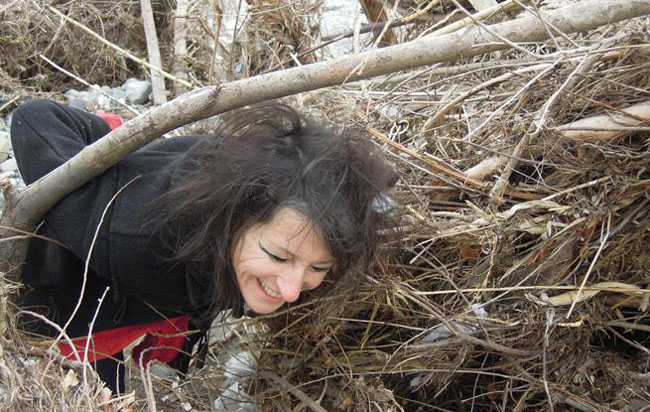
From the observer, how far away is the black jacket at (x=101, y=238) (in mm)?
1638

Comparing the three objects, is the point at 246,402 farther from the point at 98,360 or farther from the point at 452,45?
the point at 452,45

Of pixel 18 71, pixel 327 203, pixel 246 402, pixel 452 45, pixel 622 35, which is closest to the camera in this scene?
pixel 452 45

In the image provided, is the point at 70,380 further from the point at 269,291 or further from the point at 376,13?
the point at 376,13

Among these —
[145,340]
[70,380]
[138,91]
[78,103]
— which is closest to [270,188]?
[70,380]

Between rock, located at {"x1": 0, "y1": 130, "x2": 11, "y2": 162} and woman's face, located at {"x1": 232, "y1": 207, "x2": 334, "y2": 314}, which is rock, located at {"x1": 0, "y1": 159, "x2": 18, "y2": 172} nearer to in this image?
rock, located at {"x1": 0, "y1": 130, "x2": 11, "y2": 162}

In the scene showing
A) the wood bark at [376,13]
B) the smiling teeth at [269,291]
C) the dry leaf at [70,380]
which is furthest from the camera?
the wood bark at [376,13]

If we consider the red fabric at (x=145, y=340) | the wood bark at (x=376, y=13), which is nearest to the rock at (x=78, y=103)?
the wood bark at (x=376, y=13)

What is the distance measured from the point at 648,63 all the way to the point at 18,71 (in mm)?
2419

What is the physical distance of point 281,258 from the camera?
60.2 inches

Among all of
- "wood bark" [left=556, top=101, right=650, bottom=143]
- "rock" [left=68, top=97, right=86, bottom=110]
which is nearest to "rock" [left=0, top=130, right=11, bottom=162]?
"rock" [left=68, top=97, right=86, bottom=110]

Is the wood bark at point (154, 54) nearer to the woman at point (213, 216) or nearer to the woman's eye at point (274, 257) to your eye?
the woman at point (213, 216)

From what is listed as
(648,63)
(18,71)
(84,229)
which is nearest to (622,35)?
(648,63)

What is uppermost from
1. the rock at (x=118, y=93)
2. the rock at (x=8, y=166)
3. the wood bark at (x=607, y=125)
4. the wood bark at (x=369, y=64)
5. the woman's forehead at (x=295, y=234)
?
the wood bark at (x=369, y=64)

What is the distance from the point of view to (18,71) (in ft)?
10.8
